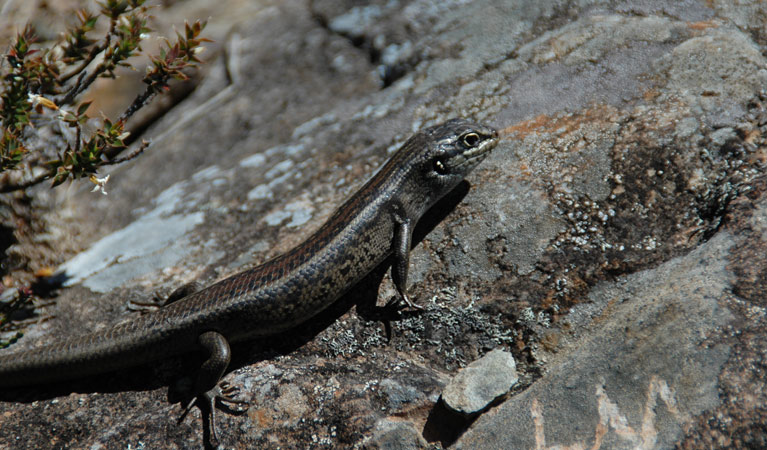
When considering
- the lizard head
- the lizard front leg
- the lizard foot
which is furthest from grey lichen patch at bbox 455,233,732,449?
the lizard head

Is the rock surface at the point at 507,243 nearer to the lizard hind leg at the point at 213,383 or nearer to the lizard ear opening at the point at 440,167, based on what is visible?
the lizard hind leg at the point at 213,383

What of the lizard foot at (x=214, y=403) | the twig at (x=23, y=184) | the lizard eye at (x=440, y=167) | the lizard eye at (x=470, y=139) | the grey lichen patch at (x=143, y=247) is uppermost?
the twig at (x=23, y=184)

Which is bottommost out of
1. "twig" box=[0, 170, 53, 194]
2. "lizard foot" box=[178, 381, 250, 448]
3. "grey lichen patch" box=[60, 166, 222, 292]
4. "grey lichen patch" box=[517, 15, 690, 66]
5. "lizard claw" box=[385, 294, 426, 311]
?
"lizard claw" box=[385, 294, 426, 311]

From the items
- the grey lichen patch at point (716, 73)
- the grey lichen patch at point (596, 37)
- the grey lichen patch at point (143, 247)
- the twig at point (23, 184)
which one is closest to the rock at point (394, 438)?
the grey lichen patch at point (143, 247)

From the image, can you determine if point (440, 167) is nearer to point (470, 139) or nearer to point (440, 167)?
point (440, 167)

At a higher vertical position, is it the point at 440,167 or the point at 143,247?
the point at 440,167

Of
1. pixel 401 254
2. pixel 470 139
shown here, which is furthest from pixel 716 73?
pixel 401 254

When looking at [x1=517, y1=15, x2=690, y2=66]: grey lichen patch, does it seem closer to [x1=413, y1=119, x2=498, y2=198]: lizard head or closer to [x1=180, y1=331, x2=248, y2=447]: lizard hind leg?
[x1=413, y1=119, x2=498, y2=198]: lizard head
